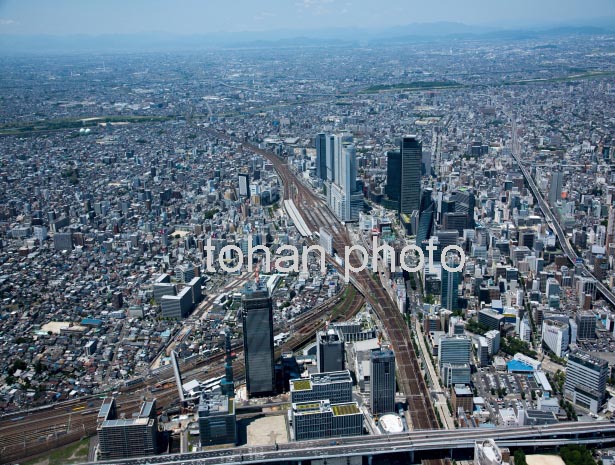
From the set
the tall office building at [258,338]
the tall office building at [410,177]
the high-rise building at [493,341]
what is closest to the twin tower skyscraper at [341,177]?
the tall office building at [410,177]

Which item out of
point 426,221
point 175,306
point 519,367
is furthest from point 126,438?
point 426,221

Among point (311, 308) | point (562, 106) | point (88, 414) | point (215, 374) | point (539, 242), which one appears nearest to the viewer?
point (88, 414)

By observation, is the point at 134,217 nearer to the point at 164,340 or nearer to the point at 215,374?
the point at 164,340

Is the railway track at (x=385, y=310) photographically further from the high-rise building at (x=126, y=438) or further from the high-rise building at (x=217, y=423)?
the high-rise building at (x=126, y=438)

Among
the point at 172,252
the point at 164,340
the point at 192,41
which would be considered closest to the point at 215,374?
the point at 164,340

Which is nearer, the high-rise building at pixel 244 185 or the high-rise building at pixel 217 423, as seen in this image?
the high-rise building at pixel 217 423

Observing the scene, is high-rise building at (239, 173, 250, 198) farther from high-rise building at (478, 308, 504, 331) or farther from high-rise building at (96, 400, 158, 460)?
high-rise building at (96, 400, 158, 460)
